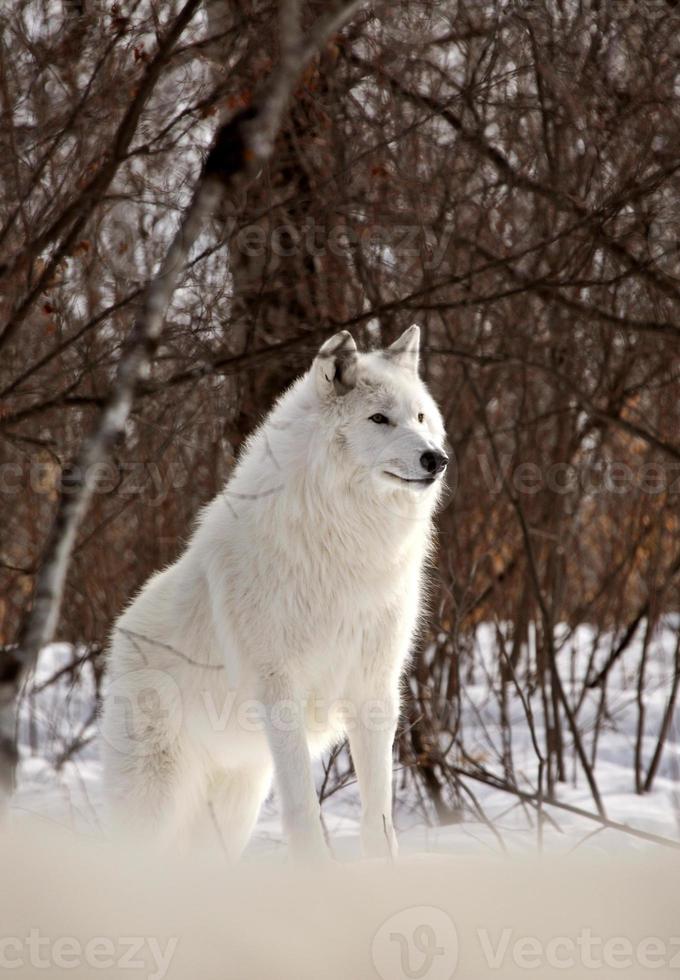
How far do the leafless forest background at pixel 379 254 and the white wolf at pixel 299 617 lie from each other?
0.54 metres

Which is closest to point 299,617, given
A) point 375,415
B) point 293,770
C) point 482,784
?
point 293,770

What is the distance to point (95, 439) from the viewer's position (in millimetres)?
2123

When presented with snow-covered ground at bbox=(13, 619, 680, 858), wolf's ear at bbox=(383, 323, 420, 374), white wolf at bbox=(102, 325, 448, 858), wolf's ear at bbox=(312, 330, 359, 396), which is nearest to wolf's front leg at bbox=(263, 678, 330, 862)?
white wolf at bbox=(102, 325, 448, 858)

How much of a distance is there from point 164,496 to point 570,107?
3.29 m

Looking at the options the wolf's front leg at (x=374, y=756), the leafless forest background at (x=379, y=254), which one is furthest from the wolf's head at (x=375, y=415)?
the wolf's front leg at (x=374, y=756)

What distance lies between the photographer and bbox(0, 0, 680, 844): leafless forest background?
14.3 ft

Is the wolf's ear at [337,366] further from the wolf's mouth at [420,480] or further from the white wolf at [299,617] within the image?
the wolf's mouth at [420,480]

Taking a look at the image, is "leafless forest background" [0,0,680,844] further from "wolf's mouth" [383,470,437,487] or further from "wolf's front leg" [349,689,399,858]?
"wolf's front leg" [349,689,399,858]

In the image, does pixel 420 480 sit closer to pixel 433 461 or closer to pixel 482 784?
pixel 433 461

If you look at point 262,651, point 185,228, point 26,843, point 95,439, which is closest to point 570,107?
point 262,651

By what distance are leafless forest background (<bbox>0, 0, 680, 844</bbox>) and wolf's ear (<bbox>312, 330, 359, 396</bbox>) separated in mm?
497

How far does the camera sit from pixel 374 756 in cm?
388

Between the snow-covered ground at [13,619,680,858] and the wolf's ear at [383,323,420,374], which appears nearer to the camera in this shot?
the wolf's ear at [383,323,420,374]

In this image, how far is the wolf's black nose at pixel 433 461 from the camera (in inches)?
144
